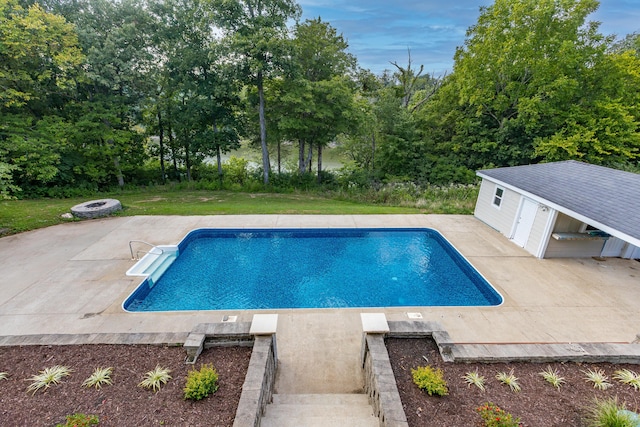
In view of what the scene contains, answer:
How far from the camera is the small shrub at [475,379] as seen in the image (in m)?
3.65

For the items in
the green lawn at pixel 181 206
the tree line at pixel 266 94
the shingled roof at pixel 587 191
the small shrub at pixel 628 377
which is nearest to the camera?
the small shrub at pixel 628 377

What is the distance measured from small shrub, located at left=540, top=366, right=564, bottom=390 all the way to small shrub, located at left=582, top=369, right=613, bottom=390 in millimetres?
366

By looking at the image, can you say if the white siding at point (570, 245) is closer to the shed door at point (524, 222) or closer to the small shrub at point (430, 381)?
the shed door at point (524, 222)

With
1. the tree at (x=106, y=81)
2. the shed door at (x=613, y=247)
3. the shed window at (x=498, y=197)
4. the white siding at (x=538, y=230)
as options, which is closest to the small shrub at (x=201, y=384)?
the white siding at (x=538, y=230)

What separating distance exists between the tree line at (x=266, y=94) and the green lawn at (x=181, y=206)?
135 centimetres

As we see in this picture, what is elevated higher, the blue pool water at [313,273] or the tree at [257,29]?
the tree at [257,29]

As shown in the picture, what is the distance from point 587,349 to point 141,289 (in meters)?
8.46

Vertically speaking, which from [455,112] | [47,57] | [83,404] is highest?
[47,57]

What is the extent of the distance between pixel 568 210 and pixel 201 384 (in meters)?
8.73

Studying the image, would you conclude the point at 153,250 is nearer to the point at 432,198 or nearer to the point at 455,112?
the point at 432,198

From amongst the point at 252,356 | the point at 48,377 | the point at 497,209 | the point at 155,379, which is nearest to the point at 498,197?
the point at 497,209

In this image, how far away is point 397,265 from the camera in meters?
8.59

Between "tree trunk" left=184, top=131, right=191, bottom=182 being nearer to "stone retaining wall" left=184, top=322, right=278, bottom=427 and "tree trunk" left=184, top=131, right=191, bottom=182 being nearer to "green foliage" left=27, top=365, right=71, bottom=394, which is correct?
"green foliage" left=27, top=365, right=71, bottom=394

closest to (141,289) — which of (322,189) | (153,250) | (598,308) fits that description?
(153,250)
